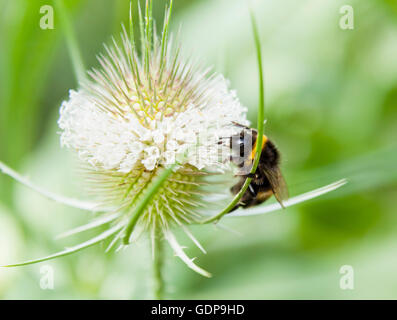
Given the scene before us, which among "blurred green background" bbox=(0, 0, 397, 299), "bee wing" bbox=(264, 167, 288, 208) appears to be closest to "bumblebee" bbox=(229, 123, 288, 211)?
"bee wing" bbox=(264, 167, 288, 208)

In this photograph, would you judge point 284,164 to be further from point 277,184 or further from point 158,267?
point 158,267

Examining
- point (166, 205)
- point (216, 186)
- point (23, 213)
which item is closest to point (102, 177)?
point (166, 205)

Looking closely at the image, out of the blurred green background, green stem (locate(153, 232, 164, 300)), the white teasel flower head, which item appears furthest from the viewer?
the blurred green background

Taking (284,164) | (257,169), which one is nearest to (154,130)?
(257,169)

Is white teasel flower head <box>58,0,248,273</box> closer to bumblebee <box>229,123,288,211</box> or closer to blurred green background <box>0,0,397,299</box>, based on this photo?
bumblebee <box>229,123,288,211</box>

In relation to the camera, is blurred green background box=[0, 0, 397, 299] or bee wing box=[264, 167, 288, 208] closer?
bee wing box=[264, 167, 288, 208]

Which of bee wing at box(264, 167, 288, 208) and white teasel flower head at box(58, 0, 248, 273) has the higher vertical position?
white teasel flower head at box(58, 0, 248, 273)

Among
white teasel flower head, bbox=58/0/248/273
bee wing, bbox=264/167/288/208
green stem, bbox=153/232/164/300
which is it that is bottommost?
green stem, bbox=153/232/164/300
